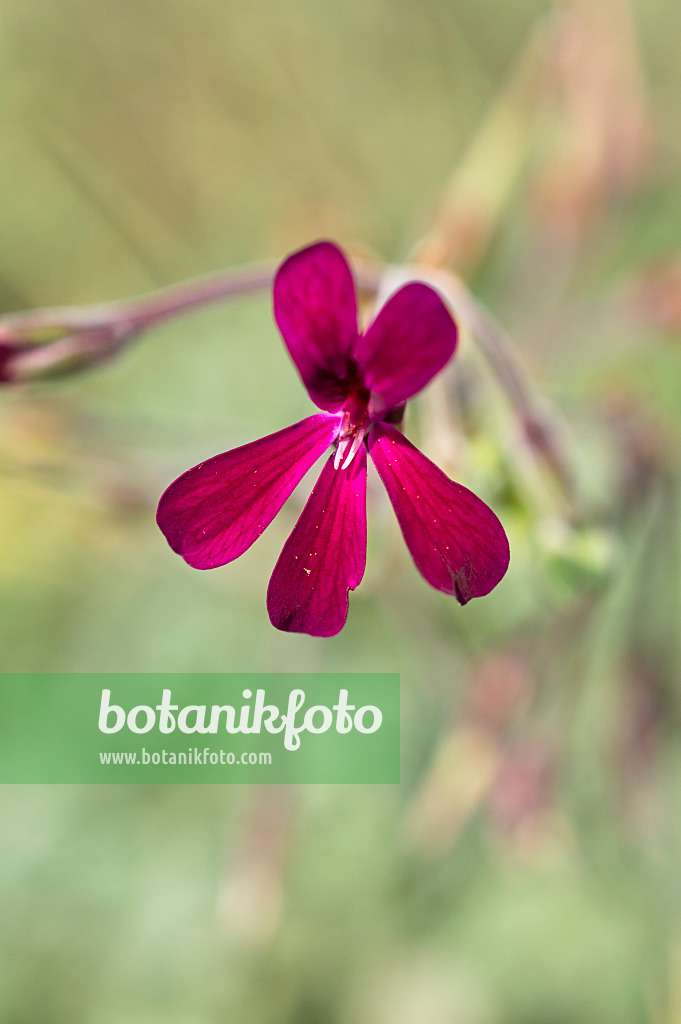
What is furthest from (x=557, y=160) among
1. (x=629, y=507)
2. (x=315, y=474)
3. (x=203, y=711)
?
(x=203, y=711)

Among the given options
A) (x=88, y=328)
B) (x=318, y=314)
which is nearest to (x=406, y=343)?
(x=318, y=314)

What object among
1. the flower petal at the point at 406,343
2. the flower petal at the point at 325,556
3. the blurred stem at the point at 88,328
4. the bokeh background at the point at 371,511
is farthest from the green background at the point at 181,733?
the flower petal at the point at 406,343

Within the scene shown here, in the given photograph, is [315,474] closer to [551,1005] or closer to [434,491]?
[434,491]

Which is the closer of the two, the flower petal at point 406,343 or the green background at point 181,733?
the flower petal at point 406,343

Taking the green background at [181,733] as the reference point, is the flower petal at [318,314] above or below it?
below

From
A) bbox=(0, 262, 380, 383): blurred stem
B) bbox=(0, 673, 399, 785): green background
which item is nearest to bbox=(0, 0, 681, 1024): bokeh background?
bbox=(0, 673, 399, 785): green background

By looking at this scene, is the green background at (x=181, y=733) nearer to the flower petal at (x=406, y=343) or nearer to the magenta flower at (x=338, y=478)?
the magenta flower at (x=338, y=478)

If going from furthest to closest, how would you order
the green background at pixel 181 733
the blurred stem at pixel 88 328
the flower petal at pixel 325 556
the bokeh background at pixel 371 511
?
the green background at pixel 181 733
the bokeh background at pixel 371 511
the blurred stem at pixel 88 328
the flower petal at pixel 325 556
